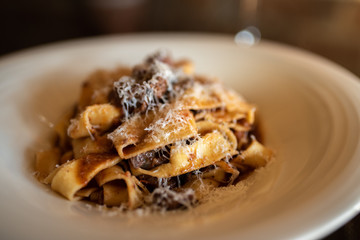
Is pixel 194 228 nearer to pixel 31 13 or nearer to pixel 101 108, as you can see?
pixel 101 108

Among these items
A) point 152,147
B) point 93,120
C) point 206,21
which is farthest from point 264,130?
point 206,21

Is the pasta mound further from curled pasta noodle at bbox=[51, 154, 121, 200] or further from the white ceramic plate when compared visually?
the white ceramic plate

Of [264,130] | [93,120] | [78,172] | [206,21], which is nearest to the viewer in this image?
[78,172]

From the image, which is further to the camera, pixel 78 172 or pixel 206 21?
pixel 206 21

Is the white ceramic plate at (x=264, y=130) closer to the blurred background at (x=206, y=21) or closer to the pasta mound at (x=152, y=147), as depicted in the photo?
the pasta mound at (x=152, y=147)

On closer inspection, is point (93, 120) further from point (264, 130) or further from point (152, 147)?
point (264, 130)
